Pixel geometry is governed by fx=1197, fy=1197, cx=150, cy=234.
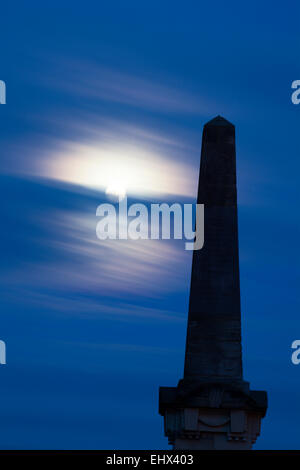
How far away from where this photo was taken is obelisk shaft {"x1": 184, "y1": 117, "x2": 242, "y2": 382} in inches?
1086

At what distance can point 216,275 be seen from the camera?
28141 mm

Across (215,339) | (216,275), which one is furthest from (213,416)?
(216,275)

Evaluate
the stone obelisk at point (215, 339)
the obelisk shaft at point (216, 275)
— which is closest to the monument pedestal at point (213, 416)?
the stone obelisk at point (215, 339)

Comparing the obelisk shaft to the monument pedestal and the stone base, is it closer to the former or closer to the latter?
the monument pedestal

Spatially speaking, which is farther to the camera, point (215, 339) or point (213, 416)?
point (215, 339)

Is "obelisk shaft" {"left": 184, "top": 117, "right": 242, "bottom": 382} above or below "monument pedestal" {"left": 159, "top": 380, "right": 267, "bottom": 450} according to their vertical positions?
above

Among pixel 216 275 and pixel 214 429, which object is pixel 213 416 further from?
pixel 216 275

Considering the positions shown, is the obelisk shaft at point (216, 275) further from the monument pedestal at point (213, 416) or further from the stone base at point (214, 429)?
the stone base at point (214, 429)

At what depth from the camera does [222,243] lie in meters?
28.2

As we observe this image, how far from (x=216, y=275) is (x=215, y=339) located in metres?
1.55

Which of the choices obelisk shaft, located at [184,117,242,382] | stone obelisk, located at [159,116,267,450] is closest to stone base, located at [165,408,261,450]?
stone obelisk, located at [159,116,267,450]

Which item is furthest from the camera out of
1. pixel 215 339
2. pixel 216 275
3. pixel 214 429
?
pixel 216 275
